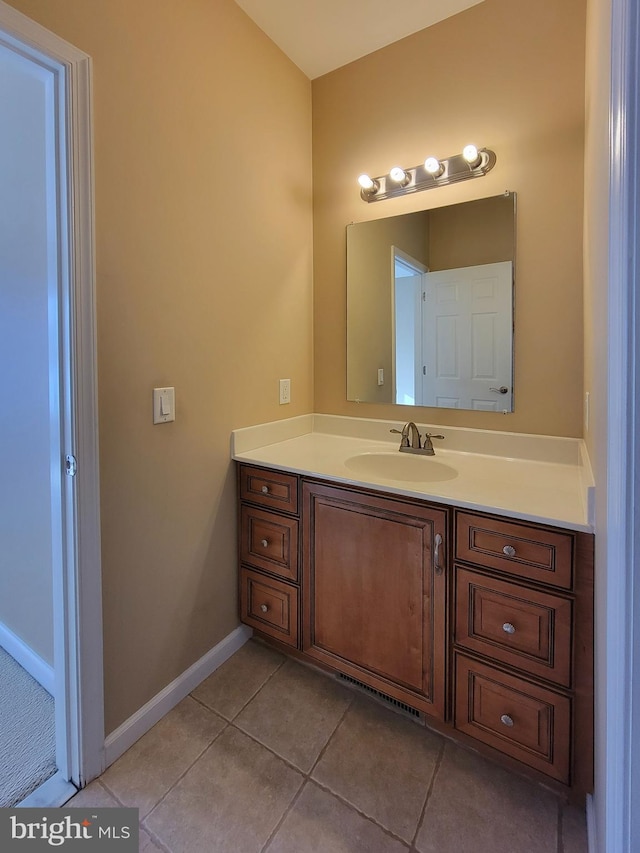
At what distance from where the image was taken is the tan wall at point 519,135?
5.06ft

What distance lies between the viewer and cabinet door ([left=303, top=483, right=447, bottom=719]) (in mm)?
1345

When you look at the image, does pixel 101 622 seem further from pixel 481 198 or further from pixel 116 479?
pixel 481 198

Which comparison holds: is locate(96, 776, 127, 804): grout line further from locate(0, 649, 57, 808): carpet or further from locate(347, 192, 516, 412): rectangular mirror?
locate(347, 192, 516, 412): rectangular mirror

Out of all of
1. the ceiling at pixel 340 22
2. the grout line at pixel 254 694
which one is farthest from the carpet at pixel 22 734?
the ceiling at pixel 340 22

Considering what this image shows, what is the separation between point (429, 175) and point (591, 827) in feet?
7.48

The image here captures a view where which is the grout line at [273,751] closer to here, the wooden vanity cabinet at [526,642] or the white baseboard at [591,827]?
the wooden vanity cabinet at [526,642]

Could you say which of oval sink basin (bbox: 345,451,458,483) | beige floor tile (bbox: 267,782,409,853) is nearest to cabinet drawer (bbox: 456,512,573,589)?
oval sink basin (bbox: 345,451,458,483)

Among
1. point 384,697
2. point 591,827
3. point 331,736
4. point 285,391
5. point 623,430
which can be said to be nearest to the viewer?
point 623,430

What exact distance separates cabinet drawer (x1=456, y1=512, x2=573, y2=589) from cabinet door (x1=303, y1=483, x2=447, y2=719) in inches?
3.1

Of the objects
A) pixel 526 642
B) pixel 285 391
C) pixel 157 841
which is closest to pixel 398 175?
pixel 285 391

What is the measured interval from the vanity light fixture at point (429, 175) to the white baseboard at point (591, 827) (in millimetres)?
2144

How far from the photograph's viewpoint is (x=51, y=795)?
122 cm

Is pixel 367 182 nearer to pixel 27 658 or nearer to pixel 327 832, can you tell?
pixel 327 832

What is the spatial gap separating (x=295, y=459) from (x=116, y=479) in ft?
2.25
